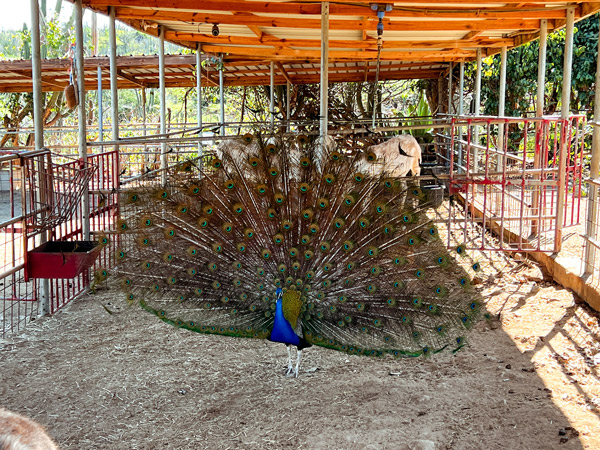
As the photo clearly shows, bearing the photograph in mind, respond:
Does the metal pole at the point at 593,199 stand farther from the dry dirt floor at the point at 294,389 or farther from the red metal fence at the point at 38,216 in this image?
the red metal fence at the point at 38,216

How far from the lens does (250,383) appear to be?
519 cm

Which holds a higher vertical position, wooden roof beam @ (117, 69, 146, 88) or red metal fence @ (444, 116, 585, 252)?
wooden roof beam @ (117, 69, 146, 88)

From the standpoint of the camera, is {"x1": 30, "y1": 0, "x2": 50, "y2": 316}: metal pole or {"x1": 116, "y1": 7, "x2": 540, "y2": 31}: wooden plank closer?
{"x1": 30, "y1": 0, "x2": 50, "y2": 316}: metal pole

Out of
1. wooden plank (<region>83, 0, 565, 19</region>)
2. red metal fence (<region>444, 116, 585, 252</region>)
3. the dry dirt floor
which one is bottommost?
the dry dirt floor

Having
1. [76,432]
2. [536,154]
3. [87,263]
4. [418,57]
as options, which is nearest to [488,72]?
[418,57]

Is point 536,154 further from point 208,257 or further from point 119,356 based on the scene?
point 119,356

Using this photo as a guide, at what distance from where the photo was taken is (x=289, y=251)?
5.13 m

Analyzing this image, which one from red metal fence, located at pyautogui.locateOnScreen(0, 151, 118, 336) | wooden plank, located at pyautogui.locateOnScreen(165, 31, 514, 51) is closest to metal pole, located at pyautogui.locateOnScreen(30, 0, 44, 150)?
red metal fence, located at pyautogui.locateOnScreen(0, 151, 118, 336)

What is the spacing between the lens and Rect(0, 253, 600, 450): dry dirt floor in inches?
169

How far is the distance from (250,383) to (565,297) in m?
3.75

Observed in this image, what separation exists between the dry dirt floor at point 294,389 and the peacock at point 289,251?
15.3 inches

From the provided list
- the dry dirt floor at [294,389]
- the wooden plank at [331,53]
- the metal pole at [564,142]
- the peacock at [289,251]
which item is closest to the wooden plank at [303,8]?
the metal pole at [564,142]

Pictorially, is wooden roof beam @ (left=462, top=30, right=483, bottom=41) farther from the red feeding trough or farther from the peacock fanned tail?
the red feeding trough

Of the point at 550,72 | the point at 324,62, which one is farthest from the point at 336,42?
the point at 550,72
